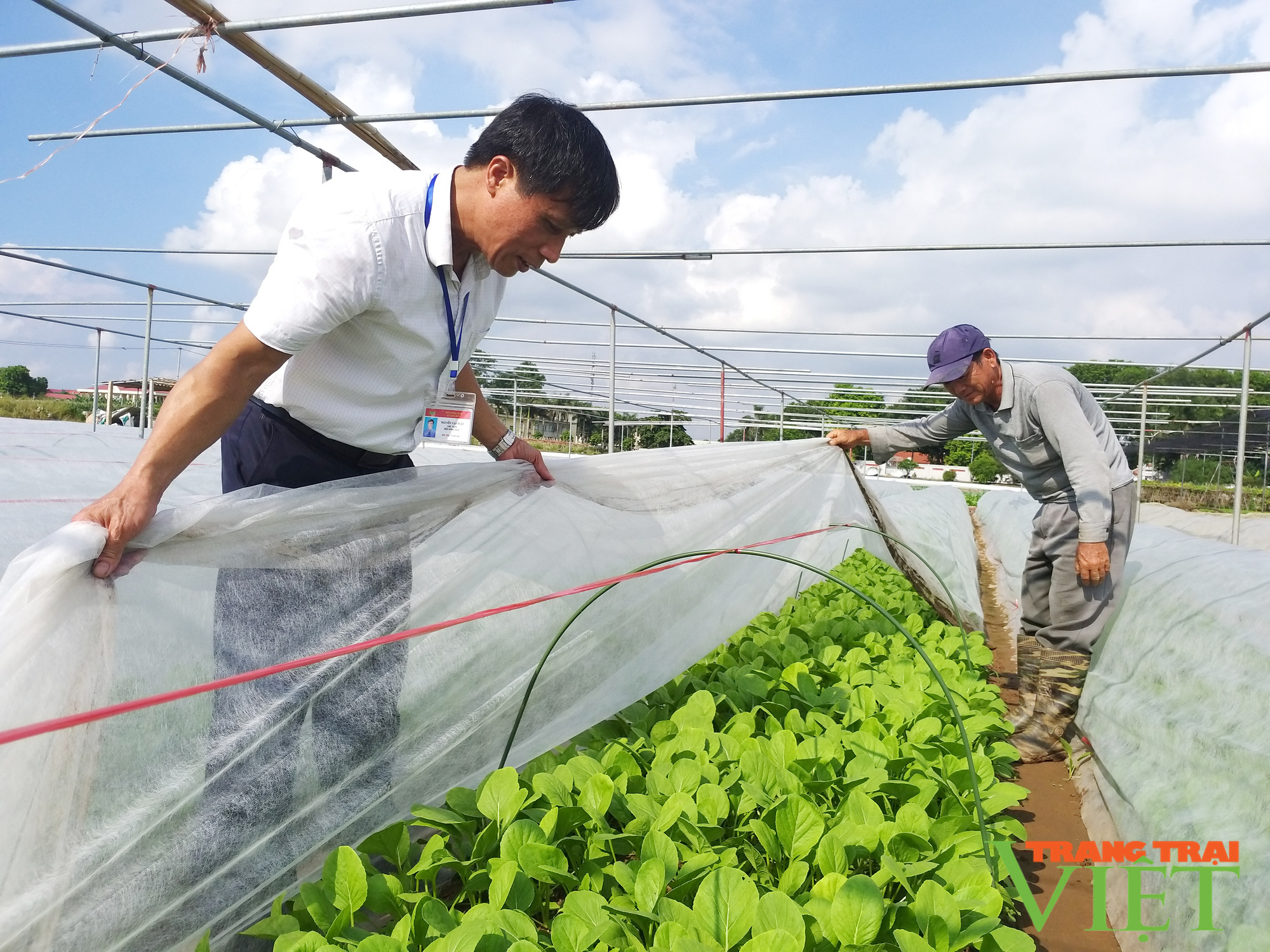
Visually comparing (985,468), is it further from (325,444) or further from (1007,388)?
(325,444)

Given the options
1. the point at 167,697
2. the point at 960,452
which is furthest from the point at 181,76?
the point at 960,452

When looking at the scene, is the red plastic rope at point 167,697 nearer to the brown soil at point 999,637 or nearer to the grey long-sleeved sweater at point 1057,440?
the grey long-sleeved sweater at point 1057,440

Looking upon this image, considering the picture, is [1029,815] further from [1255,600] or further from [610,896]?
[610,896]

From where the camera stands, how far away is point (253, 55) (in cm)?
197

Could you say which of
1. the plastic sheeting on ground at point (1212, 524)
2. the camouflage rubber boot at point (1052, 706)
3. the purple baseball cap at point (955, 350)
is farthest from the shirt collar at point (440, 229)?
the plastic sheeting on ground at point (1212, 524)

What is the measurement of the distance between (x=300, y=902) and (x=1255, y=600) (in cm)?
226

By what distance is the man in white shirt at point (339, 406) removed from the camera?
1.04m

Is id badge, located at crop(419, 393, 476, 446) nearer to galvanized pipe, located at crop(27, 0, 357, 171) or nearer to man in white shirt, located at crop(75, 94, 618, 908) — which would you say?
man in white shirt, located at crop(75, 94, 618, 908)

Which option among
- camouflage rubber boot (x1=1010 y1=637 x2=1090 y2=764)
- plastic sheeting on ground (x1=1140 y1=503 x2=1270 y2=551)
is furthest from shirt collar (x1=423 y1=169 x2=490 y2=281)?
plastic sheeting on ground (x1=1140 y1=503 x2=1270 y2=551)

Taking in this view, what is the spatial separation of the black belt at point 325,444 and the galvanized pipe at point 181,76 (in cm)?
120

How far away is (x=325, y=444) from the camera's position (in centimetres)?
133

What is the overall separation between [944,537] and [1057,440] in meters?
3.26

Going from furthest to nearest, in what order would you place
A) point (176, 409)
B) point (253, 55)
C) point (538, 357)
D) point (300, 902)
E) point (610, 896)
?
point (538, 357), point (253, 55), point (610, 896), point (300, 902), point (176, 409)

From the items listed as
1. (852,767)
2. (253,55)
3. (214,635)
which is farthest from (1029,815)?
(253,55)
